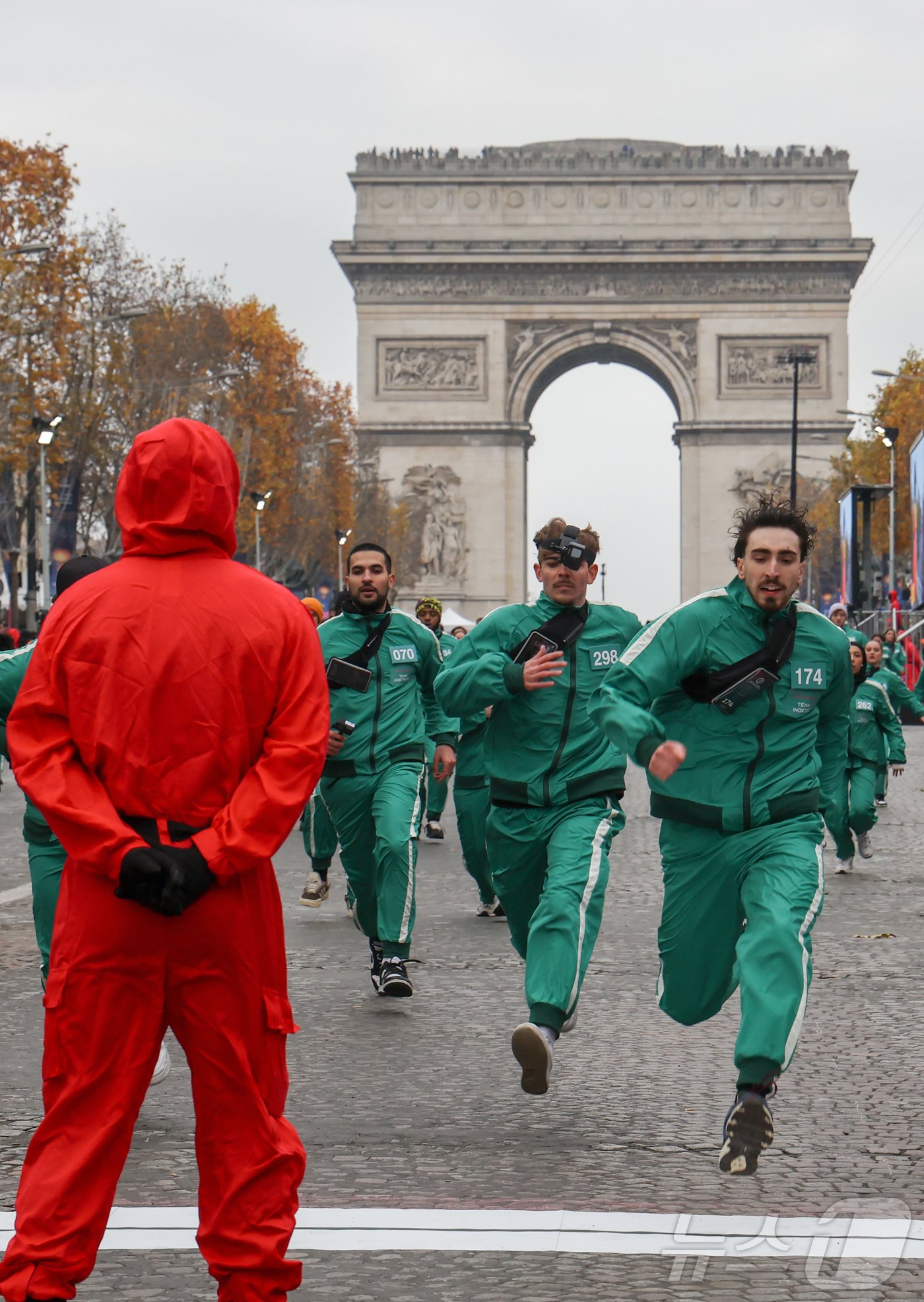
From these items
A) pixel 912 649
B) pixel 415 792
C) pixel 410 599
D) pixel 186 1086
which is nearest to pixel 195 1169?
pixel 186 1086

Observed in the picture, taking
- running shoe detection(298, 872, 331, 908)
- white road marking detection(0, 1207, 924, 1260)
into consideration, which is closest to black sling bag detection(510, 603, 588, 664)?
white road marking detection(0, 1207, 924, 1260)

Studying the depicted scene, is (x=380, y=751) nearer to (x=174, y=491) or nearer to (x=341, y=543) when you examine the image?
(x=174, y=491)

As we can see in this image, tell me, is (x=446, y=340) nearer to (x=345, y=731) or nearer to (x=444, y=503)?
(x=444, y=503)

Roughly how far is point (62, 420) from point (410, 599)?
897 inches

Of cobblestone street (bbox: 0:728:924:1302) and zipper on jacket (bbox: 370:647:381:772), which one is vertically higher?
zipper on jacket (bbox: 370:647:381:772)

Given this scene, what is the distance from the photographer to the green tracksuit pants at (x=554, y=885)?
623 cm

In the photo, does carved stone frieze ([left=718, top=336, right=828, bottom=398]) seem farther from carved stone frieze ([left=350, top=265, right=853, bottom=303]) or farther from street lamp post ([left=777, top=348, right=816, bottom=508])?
carved stone frieze ([left=350, top=265, right=853, bottom=303])

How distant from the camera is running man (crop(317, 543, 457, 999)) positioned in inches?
335

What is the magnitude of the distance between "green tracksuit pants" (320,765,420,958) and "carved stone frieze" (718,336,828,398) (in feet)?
177

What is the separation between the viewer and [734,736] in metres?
5.94

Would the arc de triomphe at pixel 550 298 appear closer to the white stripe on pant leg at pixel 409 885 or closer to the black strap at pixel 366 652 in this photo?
the black strap at pixel 366 652

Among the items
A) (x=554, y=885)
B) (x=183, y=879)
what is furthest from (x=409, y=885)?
(x=183, y=879)

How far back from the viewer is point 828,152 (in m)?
61.9

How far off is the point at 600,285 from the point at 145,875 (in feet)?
196
